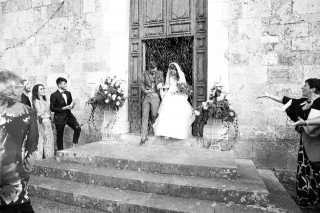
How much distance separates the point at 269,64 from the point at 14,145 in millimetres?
4782

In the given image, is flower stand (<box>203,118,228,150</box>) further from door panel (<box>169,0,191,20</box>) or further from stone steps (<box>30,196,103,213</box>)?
stone steps (<box>30,196,103,213</box>)

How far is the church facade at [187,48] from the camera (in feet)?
16.7

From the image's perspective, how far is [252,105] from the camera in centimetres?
532

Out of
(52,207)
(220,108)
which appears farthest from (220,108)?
(52,207)

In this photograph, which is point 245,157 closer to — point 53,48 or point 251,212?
point 251,212

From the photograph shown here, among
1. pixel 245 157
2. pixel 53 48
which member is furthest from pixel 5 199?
pixel 53 48

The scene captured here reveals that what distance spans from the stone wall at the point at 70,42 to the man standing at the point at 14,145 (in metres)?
4.48

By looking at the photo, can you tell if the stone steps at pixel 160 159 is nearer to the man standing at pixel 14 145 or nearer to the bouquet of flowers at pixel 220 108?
the bouquet of flowers at pixel 220 108

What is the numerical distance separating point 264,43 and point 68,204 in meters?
4.63

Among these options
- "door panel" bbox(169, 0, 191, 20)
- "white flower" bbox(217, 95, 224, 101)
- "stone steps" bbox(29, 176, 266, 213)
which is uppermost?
"door panel" bbox(169, 0, 191, 20)

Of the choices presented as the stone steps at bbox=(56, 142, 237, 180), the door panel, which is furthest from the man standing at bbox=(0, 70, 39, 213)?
the door panel

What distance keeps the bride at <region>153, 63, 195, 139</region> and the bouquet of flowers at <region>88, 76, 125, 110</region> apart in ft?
3.34

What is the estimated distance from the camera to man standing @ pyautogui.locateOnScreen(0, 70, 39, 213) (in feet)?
6.26

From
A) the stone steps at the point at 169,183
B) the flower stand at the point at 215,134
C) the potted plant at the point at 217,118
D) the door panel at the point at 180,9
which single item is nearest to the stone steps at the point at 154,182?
the stone steps at the point at 169,183
